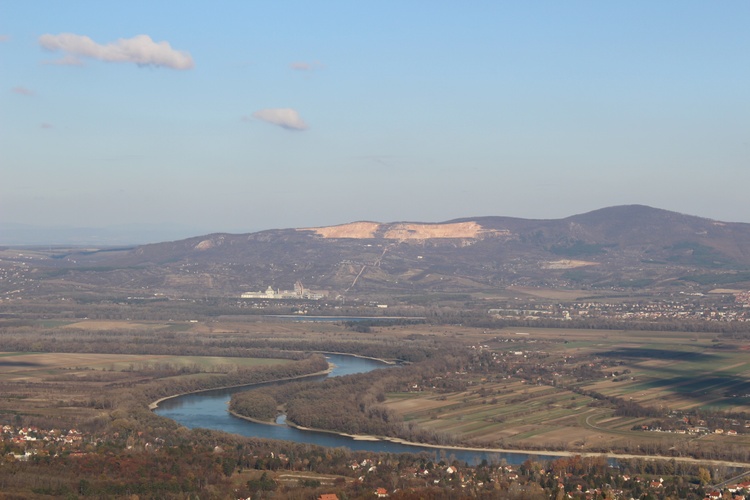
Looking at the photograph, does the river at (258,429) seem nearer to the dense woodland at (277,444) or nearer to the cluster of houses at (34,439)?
the dense woodland at (277,444)

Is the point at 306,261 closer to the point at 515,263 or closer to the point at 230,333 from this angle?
the point at 515,263

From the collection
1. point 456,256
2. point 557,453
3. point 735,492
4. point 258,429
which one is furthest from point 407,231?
point 735,492

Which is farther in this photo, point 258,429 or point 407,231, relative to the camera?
point 407,231

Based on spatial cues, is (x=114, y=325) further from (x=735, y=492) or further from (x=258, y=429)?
(x=735, y=492)

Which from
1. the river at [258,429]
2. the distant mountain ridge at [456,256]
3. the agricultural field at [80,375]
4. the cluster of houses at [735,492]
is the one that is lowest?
the river at [258,429]

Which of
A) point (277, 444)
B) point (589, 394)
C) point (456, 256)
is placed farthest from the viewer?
point (456, 256)

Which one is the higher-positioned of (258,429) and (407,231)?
(407,231)

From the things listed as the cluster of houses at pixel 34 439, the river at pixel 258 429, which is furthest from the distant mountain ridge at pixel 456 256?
the cluster of houses at pixel 34 439
